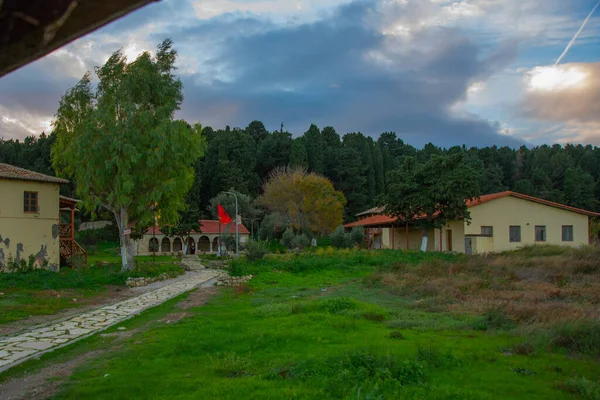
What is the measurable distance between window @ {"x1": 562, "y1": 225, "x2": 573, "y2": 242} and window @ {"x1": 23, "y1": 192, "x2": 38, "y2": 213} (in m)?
41.3

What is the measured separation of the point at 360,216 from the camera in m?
77.2

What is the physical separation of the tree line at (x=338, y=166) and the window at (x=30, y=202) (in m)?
39.0

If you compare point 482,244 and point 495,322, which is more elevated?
point 495,322

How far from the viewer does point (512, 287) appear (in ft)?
54.3

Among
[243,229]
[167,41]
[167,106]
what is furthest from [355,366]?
[243,229]

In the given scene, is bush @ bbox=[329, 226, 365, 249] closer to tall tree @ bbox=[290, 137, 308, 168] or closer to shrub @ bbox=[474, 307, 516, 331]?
tall tree @ bbox=[290, 137, 308, 168]

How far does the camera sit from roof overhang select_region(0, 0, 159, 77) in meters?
1.50

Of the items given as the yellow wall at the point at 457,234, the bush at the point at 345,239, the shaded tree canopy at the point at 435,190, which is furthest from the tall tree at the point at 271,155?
the yellow wall at the point at 457,234

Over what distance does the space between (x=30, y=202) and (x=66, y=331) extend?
1963cm

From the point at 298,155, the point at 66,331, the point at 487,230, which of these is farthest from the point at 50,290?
the point at 298,155

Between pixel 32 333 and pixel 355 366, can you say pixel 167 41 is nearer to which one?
pixel 32 333

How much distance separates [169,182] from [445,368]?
2202 centimetres

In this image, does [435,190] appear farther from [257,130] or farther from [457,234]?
[257,130]

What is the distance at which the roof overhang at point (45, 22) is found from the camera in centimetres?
150
